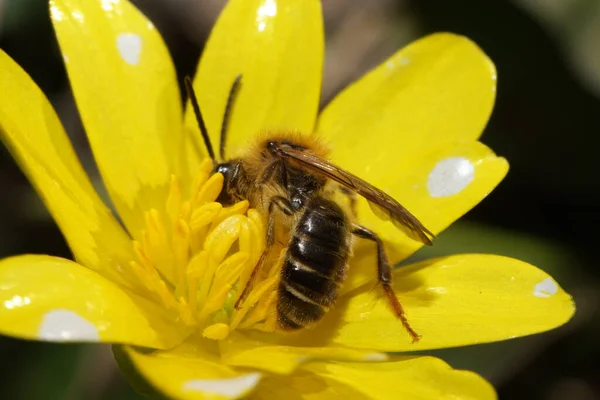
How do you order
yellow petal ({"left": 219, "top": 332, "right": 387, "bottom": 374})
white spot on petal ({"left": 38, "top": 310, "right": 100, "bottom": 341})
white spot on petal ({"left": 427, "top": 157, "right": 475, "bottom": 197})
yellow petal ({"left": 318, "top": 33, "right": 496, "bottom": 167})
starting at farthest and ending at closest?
yellow petal ({"left": 318, "top": 33, "right": 496, "bottom": 167}), white spot on petal ({"left": 427, "top": 157, "right": 475, "bottom": 197}), yellow petal ({"left": 219, "top": 332, "right": 387, "bottom": 374}), white spot on petal ({"left": 38, "top": 310, "right": 100, "bottom": 341})

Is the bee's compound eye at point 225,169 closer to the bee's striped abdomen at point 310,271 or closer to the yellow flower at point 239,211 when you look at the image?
the yellow flower at point 239,211

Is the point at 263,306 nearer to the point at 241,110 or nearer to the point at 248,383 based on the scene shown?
the point at 248,383

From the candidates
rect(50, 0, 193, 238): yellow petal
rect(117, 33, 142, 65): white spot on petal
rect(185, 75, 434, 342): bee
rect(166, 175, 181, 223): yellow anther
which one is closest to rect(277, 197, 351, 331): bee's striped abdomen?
rect(185, 75, 434, 342): bee

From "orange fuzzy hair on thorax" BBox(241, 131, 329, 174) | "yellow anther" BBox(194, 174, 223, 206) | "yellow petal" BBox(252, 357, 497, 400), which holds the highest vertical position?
"orange fuzzy hair on thorax" BBox(241, 131, 329, 174)

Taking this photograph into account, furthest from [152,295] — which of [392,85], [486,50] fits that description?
[486,50]

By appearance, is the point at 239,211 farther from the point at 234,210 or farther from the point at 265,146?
the point at 265,146

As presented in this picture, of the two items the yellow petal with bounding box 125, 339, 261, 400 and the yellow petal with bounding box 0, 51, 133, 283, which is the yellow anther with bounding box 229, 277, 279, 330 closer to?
the yellow petal with bounding box 125, 339, 261, 400
